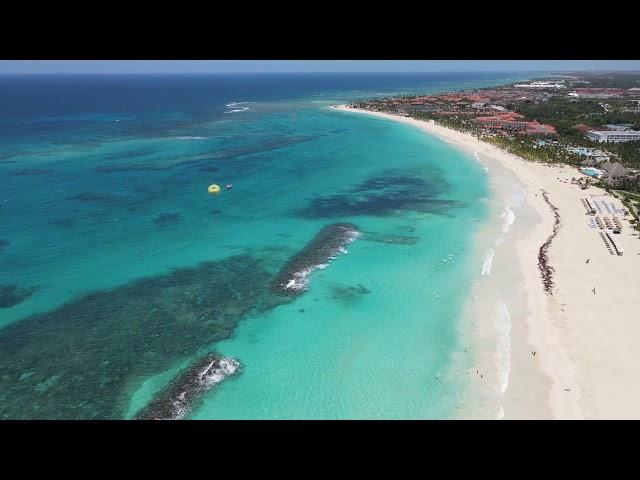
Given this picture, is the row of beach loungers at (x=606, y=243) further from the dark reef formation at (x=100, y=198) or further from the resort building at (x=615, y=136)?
the dark reef formation at (x=100, y=198)

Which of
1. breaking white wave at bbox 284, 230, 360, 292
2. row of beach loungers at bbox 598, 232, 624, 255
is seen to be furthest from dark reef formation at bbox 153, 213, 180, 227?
row of beach loungers at bbox 598, 232, 624, 255

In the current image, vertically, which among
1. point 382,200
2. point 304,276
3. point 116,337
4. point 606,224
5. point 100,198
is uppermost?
point 606,224

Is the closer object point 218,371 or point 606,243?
point 218,371

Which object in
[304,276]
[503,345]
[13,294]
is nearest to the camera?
[503,345]

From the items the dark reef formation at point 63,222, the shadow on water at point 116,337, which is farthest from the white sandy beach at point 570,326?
the dark reef formation at point 63,222

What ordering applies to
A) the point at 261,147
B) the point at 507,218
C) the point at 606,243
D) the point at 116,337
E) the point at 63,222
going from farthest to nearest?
the point at 261,147 → the point at 63,222 → the point at 507,218 → the point at 606,243 → the point at 116,337

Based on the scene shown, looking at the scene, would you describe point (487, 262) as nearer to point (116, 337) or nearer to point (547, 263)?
point (547, 263)

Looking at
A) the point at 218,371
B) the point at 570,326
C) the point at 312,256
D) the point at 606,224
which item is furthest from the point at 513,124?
the point at 218,371

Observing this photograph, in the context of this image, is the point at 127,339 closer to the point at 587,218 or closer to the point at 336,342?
the point at 336,342

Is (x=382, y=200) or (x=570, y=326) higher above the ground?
(x=382, y=200)
